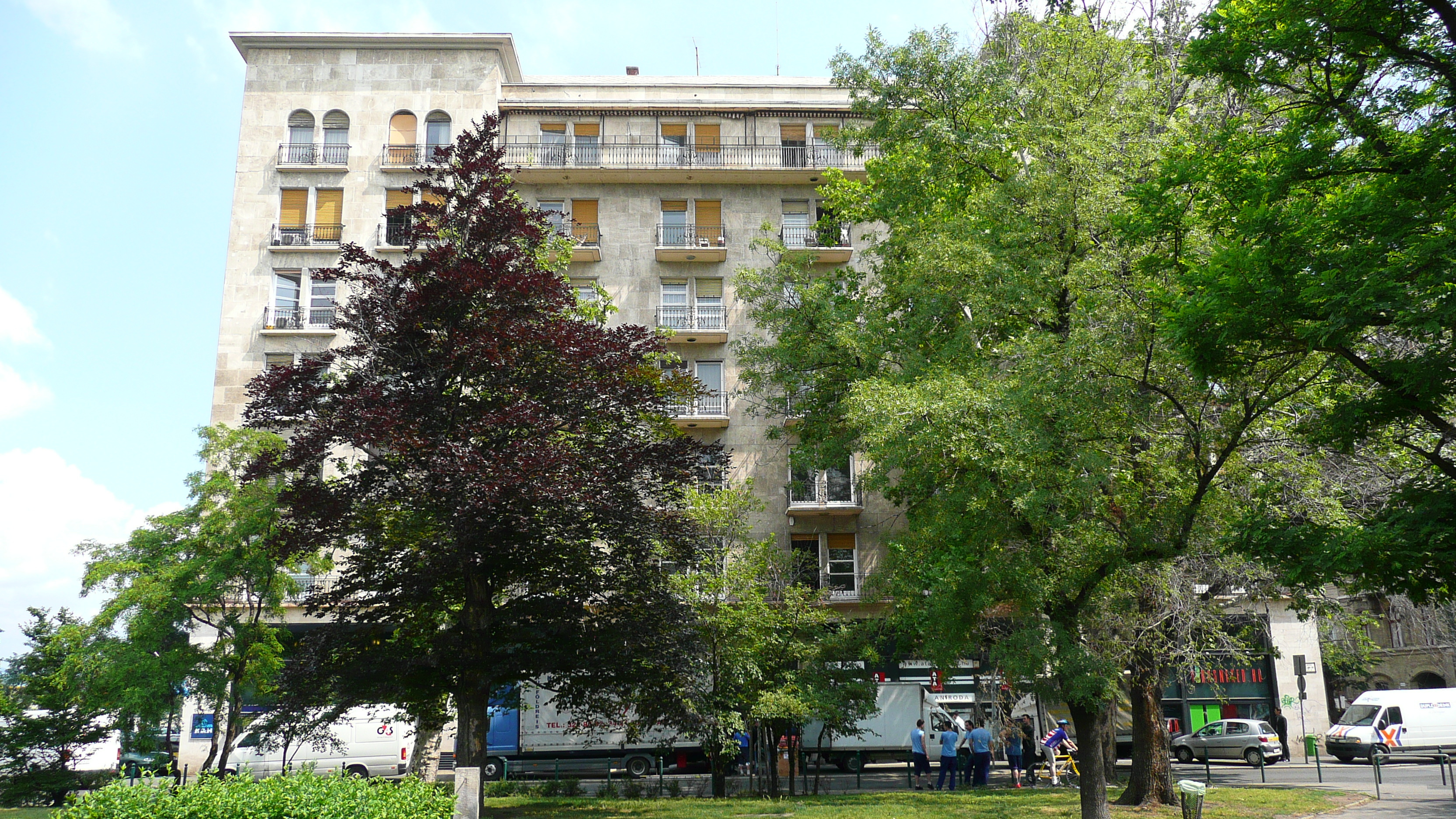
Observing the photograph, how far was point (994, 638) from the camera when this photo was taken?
19.8 m

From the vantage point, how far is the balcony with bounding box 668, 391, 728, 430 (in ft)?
106

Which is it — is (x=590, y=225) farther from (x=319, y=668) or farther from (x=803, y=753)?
(x=319, y=668)

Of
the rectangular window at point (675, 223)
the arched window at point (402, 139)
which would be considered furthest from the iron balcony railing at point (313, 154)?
the rectangular window at point (675, 223)

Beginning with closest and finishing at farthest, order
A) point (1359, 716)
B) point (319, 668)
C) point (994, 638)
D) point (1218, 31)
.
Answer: point (1218, 31) → point (319, 668) → point (994, 638) → point (1359, 716)

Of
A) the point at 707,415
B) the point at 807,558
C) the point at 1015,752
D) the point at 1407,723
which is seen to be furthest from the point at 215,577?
the point at 1407,723

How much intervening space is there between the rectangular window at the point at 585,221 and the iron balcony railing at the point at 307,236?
7.93 metres

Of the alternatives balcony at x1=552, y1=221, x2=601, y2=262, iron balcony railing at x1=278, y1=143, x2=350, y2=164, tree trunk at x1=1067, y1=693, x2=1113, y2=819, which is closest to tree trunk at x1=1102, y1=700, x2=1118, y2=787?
tree trunk at x1=1067, y1=693, x2=1113, y2=819

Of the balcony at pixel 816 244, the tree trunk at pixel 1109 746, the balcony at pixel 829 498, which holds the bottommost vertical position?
the tree trunk at pixel 1109 746

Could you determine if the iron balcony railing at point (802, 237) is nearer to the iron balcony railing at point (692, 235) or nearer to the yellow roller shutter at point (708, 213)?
the iron balcony railing at point (692, 235)

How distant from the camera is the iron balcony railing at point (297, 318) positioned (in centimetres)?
3256

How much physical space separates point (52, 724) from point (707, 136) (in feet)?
86.3

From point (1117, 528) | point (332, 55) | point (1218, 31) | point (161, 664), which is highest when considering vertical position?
point (332, 55)

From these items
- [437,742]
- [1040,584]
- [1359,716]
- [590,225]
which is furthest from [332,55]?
[1359,716]

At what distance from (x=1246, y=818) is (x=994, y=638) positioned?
534 centimetres
